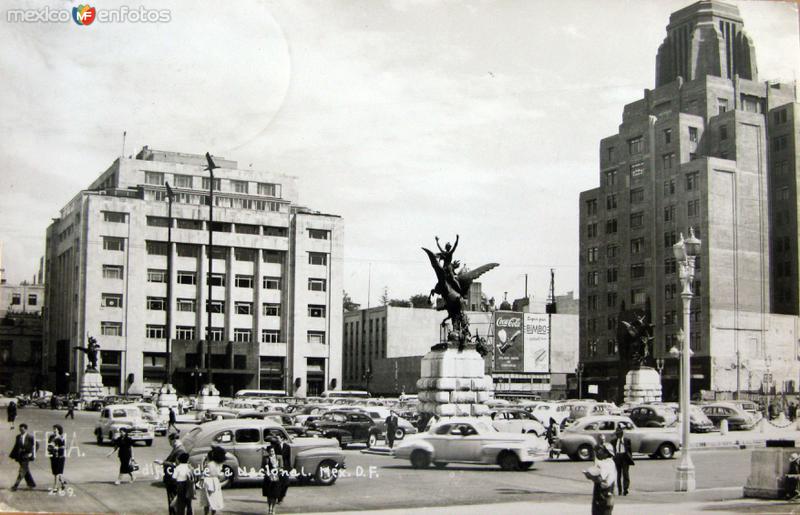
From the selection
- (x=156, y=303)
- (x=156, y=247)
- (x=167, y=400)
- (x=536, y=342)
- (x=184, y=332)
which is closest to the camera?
(x=167, y=400)

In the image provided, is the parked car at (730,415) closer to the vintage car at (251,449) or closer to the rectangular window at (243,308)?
the vintage car at (251,449)

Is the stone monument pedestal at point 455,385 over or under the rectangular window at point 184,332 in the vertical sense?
under

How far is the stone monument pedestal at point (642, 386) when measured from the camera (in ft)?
167

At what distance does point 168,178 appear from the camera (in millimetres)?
85688

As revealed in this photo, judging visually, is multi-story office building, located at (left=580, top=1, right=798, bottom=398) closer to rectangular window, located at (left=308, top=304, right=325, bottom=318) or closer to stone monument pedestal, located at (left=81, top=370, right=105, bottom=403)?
rectangular window, located at (left=308, top=304, right=325, bottom=318)

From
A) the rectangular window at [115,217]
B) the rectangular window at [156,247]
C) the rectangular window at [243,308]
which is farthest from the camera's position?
the rectangular window at [243,308]

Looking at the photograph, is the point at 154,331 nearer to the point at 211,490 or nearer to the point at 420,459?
the point at 420,459

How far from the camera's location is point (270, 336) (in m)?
94.4

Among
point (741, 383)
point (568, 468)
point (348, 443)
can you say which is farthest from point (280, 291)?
point (568, 468)

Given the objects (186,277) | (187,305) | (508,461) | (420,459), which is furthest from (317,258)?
(508,461)

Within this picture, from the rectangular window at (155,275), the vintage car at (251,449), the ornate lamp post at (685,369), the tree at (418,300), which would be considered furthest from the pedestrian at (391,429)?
the tree at (418,300)

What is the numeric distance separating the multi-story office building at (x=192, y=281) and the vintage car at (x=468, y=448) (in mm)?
59330

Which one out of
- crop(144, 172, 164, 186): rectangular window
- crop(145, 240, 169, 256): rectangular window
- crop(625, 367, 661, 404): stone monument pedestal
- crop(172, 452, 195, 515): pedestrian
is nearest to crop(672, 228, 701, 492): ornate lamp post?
crop(172, 452, 195, 515): pedestrian

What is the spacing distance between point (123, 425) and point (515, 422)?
1549 cm
